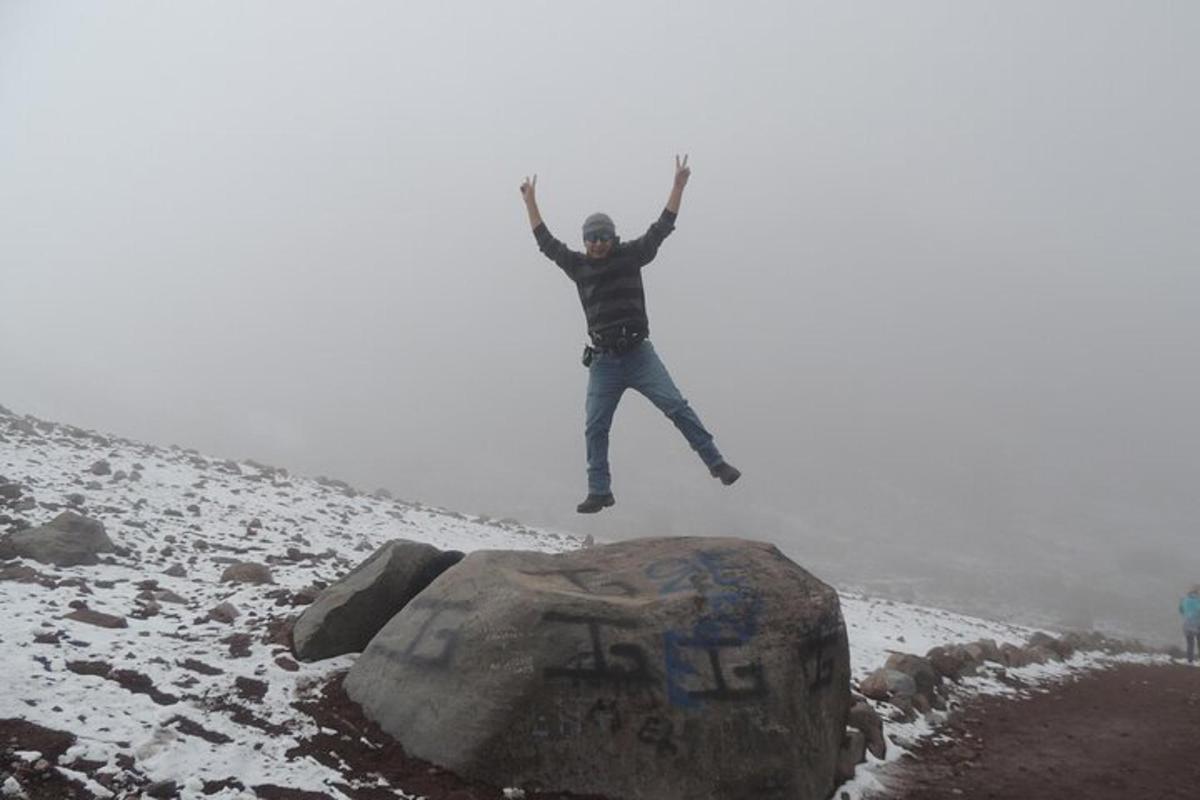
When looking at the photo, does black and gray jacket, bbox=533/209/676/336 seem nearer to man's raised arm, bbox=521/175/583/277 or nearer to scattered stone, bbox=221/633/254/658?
man's raised arm, bbox=521/175/583/277

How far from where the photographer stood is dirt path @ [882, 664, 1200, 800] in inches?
287

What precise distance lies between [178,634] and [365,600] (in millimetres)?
1614

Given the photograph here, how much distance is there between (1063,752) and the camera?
8.87 metres

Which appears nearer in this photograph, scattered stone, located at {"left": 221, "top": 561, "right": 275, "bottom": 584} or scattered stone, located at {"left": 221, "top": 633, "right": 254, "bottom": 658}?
scattered stone, located at {"left": 221, "top": 633, "right": 254, "bottom": 658}

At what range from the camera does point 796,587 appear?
6633 mm

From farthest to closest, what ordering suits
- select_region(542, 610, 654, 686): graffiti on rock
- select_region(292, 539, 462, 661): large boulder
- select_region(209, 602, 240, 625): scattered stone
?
select_region(209, 602, 240, 625): scattered stone
select_region(292, 539, 462, 661): large boulder
select_region(542, 610, 654, 686): graffiti on rock

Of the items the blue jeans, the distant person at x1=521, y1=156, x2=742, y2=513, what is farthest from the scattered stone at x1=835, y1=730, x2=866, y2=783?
the blue jeans

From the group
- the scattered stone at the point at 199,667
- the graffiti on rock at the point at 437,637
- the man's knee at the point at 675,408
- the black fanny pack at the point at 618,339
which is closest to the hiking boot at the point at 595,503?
the man's knee at the point at 675,408

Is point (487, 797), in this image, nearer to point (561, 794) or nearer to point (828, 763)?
point (561, 794)

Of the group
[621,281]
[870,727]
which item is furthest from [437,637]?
[870,727]

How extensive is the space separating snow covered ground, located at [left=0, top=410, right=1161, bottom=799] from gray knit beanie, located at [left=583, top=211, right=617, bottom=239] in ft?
15.6

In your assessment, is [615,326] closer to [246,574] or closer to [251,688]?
[251,688]

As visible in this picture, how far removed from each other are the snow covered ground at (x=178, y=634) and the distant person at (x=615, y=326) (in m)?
3.25

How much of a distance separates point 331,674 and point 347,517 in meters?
8.84
